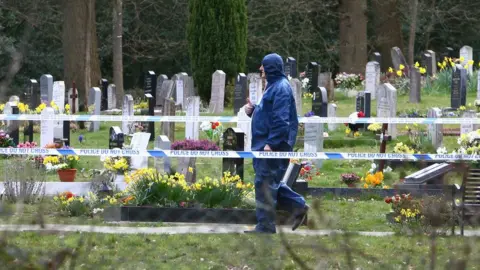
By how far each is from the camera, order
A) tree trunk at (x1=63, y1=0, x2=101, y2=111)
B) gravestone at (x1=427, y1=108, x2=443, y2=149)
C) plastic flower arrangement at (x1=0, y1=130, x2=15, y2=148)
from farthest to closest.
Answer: tree trunk at (x1=63, y1=0, x2=101, y2=111) < plastic flower arrangement at (x1=0, y1=130, x2=15, y2=148) < gravestone at (x1=427, y1=108, x2=443, y2=149)

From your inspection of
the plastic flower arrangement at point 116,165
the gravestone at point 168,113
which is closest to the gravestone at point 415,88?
the gravestone at point 168,113

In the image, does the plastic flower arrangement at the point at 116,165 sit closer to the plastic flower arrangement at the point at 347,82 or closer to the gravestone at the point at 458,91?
the gravestone at the point at 458,91

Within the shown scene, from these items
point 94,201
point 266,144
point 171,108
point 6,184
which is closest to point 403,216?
point 266,144

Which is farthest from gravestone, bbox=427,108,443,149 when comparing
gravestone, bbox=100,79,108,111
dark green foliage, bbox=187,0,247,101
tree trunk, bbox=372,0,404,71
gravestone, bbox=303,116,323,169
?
tree trunk, bbox=372,0,404,71

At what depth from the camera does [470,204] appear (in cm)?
1103

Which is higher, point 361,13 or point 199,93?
point 361,13

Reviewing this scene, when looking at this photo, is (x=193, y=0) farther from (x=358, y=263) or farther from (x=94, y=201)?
(x=358, y=263)

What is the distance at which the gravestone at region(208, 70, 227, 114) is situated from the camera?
26.5 metres

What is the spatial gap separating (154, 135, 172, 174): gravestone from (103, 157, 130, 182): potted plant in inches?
16.1

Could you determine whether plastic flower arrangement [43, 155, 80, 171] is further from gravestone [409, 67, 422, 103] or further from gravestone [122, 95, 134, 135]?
gravestone [409, 67, 422, 103]

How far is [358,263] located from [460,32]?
3501 centimetres

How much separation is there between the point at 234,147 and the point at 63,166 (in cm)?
290

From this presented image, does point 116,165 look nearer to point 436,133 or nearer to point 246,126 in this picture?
point 246,126

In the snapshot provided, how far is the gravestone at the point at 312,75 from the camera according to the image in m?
28.0
